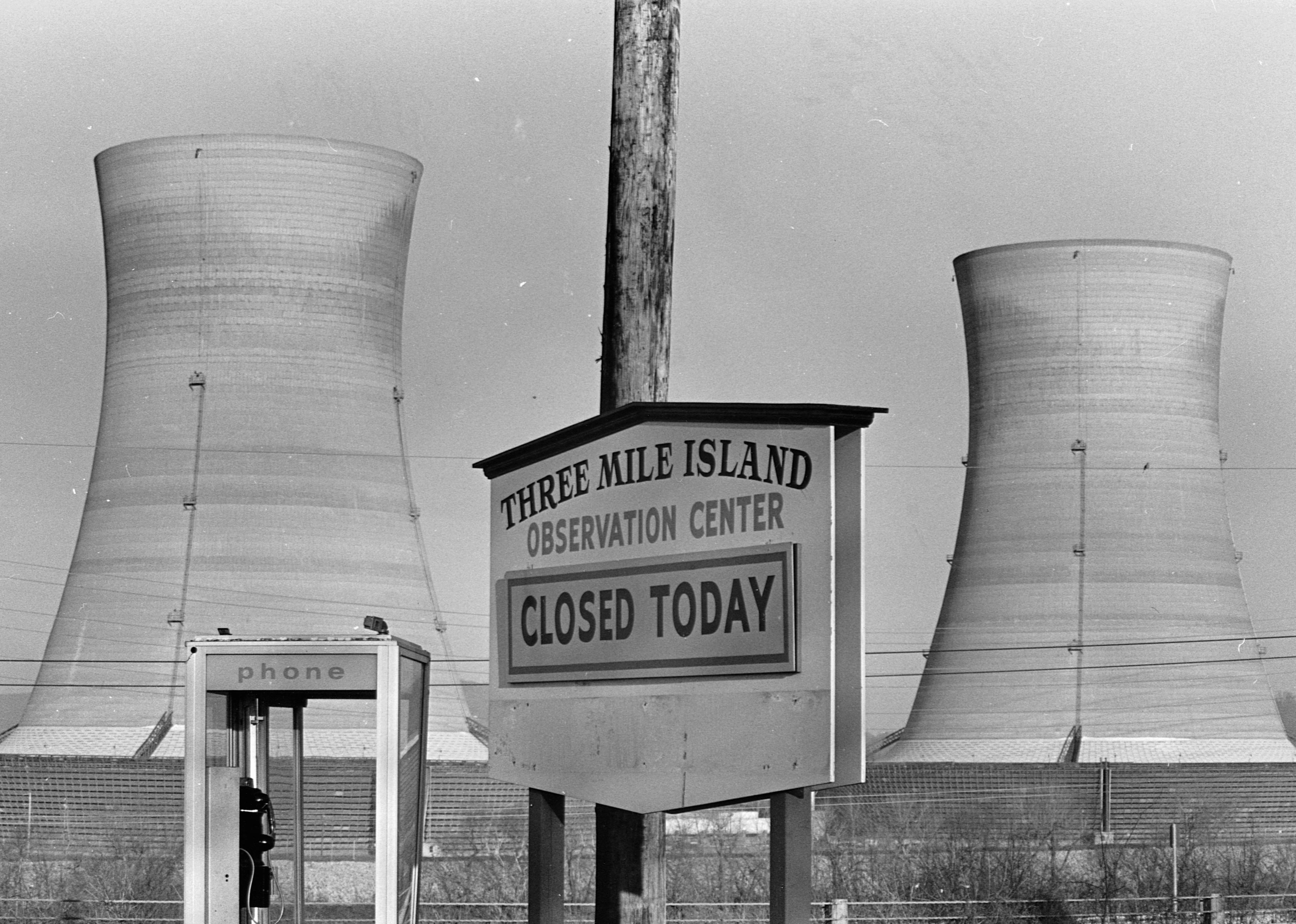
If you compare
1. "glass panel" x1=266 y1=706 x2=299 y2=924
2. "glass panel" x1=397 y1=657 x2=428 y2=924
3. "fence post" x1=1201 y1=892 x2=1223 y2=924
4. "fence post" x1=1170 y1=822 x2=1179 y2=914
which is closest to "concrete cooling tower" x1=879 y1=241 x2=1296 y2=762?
"fence post" x1=1170 y1=822 x2=1179 y2=914

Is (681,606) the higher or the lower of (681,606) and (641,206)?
the lower

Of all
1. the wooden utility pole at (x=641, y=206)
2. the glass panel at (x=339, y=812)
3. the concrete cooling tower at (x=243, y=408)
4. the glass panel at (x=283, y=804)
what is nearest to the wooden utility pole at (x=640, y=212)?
the wooden utility pole at (x=641, y=206)

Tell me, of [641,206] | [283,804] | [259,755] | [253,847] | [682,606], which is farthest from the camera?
[283,804]

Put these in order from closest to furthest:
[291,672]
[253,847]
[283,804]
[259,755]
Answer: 1. [291,672]
2. [253,847]
3. [259,755]
4. [283,804]

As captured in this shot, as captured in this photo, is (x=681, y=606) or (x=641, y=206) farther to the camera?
(x=641, y=206)

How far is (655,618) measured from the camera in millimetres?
3992

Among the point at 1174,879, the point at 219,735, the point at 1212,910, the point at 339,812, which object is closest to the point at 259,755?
the point at 219,735

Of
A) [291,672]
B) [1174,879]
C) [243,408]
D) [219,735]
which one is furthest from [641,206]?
[243,408]

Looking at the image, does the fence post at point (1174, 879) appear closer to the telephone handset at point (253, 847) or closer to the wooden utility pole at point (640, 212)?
the telephone handset at point (253, 847)

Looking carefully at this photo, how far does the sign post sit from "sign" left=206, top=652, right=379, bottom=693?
145 centimetres

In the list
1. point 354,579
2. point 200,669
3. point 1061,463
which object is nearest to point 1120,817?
point 1061,463

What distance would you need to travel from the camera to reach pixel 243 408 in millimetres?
23812

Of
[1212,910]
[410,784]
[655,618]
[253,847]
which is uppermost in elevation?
[655,618]

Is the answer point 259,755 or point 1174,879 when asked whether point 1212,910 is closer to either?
point 1174,879
